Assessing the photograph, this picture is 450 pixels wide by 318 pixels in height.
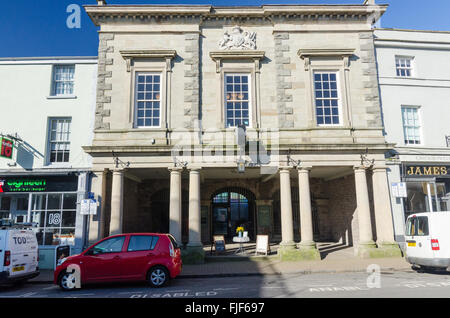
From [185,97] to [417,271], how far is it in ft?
37.7

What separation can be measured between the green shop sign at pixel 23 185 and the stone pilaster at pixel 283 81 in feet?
36.8

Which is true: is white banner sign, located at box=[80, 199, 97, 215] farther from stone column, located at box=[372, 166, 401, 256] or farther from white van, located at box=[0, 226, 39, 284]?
stone column, located at box=[372, 166, 401, 256]

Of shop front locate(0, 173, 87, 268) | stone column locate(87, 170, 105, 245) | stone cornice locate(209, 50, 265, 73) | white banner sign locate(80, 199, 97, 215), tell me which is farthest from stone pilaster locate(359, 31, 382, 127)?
shop front locate(0, 173, 87, 268)

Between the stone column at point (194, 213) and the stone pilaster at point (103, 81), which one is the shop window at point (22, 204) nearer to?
the stone pilaster at point (103, 81)

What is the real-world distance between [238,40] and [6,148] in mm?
11776

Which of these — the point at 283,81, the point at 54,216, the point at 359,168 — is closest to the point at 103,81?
the point at 54,216

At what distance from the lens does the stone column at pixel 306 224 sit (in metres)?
13.5

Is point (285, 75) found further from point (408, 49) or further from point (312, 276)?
point (312, 276)

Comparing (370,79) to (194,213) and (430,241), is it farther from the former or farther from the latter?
(194,213)

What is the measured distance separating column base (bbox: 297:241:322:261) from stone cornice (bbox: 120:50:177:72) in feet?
32.9

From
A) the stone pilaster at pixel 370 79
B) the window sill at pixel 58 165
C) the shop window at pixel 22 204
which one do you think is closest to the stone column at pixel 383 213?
the stone pilaster at pixel 370 79

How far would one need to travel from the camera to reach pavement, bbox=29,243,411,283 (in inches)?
444

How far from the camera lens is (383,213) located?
45.5 ft

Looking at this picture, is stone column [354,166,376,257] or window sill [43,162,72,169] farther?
window sill [43,162,72,169]
